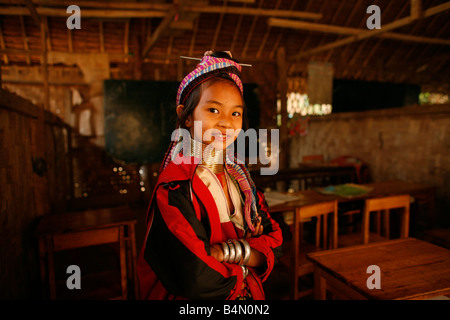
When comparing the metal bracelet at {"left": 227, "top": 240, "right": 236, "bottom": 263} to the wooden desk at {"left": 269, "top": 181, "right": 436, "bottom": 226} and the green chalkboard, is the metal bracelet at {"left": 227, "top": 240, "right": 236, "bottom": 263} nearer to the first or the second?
the wooden desk at {"left": 269, "top": 181, "right": 436, "bottom": 226}

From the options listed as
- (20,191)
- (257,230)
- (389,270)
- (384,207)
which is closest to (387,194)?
(384,207)

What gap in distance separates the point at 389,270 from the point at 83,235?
205 cm

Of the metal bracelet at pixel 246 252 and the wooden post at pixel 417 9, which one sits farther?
the wooden post at pixel 417 9

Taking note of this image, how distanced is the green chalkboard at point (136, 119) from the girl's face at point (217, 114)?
181 inches

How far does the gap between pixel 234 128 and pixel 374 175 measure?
16.3ft

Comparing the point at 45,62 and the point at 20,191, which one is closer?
the point at 20,191

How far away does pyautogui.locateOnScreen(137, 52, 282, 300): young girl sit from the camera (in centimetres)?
92

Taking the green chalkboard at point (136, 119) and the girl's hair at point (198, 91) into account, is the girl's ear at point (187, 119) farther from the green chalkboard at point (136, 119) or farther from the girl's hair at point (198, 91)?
the green chalkboard at point (136, 119)

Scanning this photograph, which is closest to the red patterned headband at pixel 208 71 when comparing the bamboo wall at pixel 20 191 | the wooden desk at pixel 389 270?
the wooden desk at pixel 389 270

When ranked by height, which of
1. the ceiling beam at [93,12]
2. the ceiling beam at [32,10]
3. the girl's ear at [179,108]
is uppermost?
the ceiling beam at [93,12]

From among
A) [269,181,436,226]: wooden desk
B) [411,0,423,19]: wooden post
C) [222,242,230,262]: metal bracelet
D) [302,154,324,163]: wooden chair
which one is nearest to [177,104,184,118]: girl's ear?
[222,242,230,262]: metal bracelet

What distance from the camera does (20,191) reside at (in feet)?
7.29

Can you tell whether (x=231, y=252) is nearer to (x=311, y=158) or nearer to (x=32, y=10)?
(x=32, y=10)

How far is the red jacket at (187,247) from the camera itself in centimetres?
91
